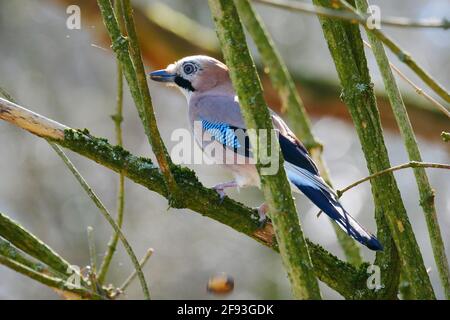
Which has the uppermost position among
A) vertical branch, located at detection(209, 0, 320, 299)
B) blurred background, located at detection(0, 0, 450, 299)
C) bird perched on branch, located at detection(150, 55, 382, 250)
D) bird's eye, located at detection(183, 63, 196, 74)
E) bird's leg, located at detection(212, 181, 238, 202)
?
blurred background, located at detection(0, 0, 450, 299)

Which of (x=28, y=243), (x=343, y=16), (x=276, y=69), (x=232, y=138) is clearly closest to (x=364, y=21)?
(x=343, y=16)

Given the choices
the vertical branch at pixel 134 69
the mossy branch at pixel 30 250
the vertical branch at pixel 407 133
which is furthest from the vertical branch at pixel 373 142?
the mossy branch at pixel 30 250

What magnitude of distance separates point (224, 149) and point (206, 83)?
0.69 m

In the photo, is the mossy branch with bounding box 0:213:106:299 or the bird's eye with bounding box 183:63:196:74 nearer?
the mossy branch with bounding box 0:213:106:299

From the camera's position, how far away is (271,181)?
227cm

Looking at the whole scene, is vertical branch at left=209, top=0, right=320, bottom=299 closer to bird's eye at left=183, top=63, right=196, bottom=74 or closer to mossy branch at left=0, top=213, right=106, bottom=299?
mossy branch at left=0, top=213, right=106, bottom=299

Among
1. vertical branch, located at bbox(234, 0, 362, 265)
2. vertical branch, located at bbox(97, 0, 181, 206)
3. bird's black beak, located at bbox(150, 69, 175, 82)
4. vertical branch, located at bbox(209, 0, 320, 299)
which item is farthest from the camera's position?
bird's black beak, located at bbox(150, 69, 175, 82)

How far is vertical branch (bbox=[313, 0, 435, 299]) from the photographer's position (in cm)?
286

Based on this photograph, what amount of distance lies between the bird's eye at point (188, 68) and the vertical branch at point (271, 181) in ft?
7.82

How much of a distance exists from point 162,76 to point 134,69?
193 centimetres

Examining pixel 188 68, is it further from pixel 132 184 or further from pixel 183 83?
pixel 132 184

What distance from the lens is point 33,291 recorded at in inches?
376

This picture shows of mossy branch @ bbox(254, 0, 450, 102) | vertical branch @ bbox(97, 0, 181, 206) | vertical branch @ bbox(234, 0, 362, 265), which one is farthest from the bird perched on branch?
vertical branch @ bbox(234, 0, 362, 265)
